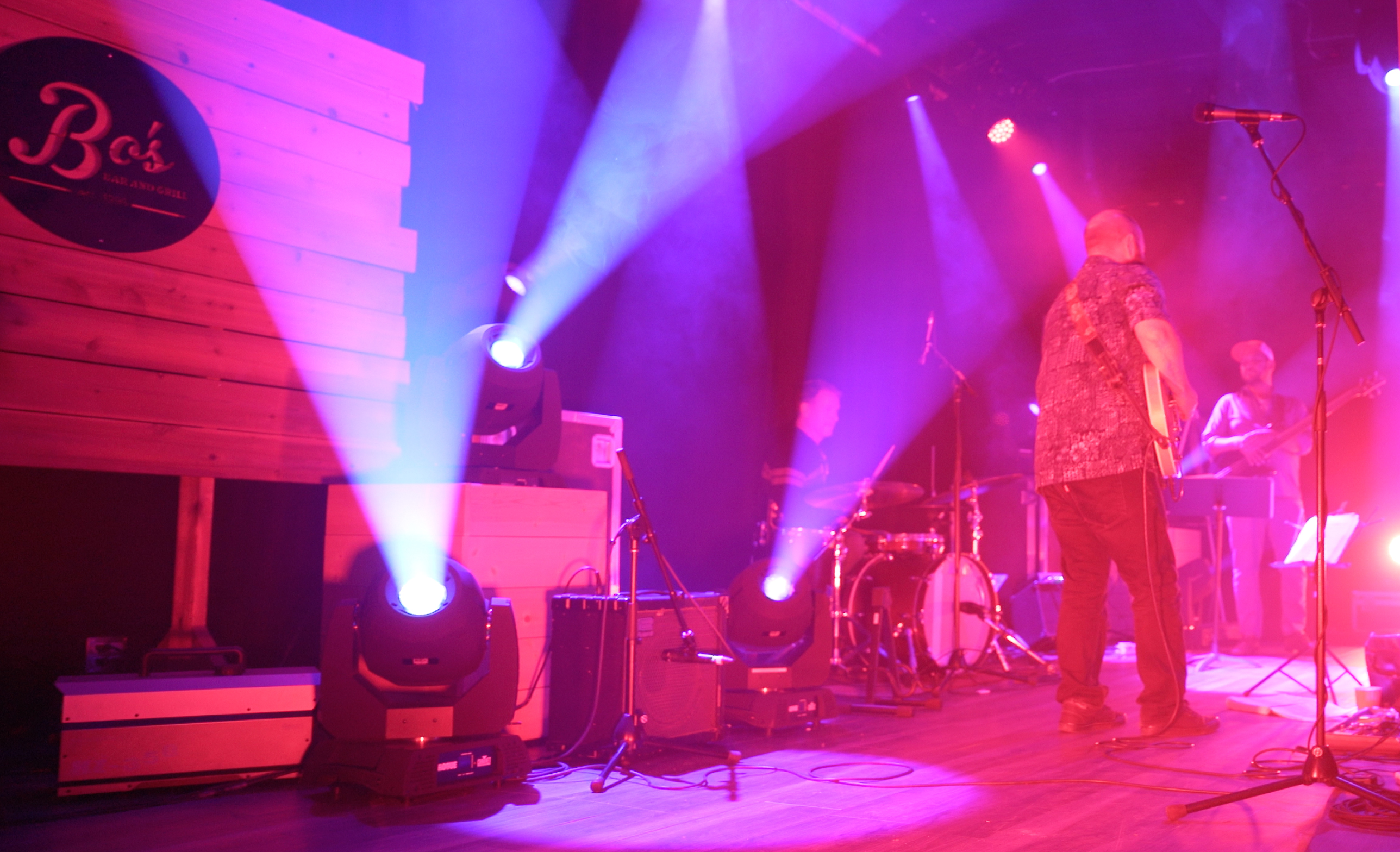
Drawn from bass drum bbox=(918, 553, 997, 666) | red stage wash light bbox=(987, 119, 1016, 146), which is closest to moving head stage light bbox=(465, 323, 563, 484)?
bass drum bbox=(918, 553, 997, 666)

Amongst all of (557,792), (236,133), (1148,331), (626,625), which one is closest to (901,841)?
Answer: (557,792)

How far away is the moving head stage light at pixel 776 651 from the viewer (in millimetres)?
4043

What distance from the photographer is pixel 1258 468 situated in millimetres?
6824

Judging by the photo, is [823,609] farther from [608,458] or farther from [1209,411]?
[1209,411]

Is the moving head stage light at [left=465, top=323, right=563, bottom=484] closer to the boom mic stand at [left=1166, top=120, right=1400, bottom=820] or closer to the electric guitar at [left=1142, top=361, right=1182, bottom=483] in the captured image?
the electric guitar at [left=1142, top=361, right=1182, bottom=483]

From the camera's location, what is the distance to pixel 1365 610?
23.0ft

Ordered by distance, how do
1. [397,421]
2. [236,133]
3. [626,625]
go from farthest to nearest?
1. [397,421]
2. [236,133]
3. [626,625]

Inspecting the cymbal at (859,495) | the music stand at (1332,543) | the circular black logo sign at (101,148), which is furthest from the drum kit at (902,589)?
the circular black logo sign at (101,148)

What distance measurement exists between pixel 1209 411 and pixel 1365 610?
2.97 m

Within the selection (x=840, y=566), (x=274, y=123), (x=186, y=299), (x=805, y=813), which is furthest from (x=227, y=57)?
(x=840, y=566)

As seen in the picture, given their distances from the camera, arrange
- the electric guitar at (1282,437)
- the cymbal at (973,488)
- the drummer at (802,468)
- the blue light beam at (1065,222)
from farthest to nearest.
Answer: the blue light beam at (1065,222) → the electric guitar at (1282,437) → the cymbal at (973,488) → the drummer at (802,468)

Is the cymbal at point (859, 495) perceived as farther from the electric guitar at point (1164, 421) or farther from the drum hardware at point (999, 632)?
the electric guitar at point (1164, 421)

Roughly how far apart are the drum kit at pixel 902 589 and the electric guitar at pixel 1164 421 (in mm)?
1641

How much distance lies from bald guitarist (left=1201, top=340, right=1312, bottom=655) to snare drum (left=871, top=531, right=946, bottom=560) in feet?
8.88
